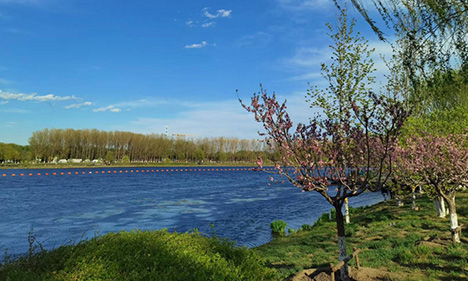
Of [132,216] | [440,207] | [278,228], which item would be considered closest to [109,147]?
[132,216]

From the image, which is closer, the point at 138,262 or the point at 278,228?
→ the point at 138,262

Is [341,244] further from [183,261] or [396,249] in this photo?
[396,249]

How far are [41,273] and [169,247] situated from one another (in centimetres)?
229

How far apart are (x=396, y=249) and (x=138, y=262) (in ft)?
37.0

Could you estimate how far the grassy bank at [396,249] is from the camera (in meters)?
10.4

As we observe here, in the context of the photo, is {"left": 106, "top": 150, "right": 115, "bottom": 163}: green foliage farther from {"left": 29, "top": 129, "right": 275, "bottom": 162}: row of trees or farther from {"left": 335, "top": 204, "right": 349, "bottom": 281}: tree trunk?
→ {"left": 335, "top": 204, "right": 349, "bottom": 281}: tree trunk

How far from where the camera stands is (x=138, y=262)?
5.83 meters

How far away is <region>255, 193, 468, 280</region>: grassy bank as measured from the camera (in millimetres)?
10445

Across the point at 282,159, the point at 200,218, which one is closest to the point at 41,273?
the point at 282,159

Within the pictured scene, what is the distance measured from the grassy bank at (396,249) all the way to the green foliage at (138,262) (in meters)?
4.35

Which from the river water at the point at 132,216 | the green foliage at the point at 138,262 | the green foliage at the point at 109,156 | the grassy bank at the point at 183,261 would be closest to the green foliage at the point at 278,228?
the river water at the point at 132,216

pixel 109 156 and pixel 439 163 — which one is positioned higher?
pixel 109 156

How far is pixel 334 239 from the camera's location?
1809 centimetres

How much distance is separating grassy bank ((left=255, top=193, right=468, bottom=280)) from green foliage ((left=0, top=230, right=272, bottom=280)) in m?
4.35
